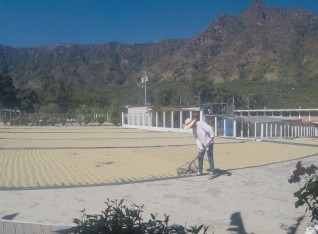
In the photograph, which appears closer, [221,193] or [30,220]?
[30,220]

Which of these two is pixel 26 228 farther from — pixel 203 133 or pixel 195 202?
pixel 203 133

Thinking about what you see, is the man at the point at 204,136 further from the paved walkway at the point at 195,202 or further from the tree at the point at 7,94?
the tree at the point at 7,94

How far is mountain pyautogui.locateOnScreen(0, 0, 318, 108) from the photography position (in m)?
92.9

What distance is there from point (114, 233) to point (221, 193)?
14.0 feet

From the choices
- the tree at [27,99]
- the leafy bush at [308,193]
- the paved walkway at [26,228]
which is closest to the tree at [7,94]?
the tree at [27,99]

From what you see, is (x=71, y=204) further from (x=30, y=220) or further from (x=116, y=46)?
(x=116, y=46)

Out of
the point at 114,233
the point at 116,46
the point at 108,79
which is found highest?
the point at 116,46

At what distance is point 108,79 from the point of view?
123938 mm

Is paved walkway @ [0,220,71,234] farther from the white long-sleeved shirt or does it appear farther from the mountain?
the mountain

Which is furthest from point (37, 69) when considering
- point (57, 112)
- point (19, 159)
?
point (19, 159)

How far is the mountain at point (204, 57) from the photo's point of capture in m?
92.9

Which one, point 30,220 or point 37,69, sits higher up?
point 37,69

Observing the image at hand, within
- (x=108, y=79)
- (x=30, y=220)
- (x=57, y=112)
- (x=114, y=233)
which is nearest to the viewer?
(x=114, y=233)

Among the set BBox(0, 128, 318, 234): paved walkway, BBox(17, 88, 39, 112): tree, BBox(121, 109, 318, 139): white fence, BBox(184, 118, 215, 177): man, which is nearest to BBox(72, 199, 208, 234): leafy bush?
BBox(0, 128, 318, 234): paved walkway
